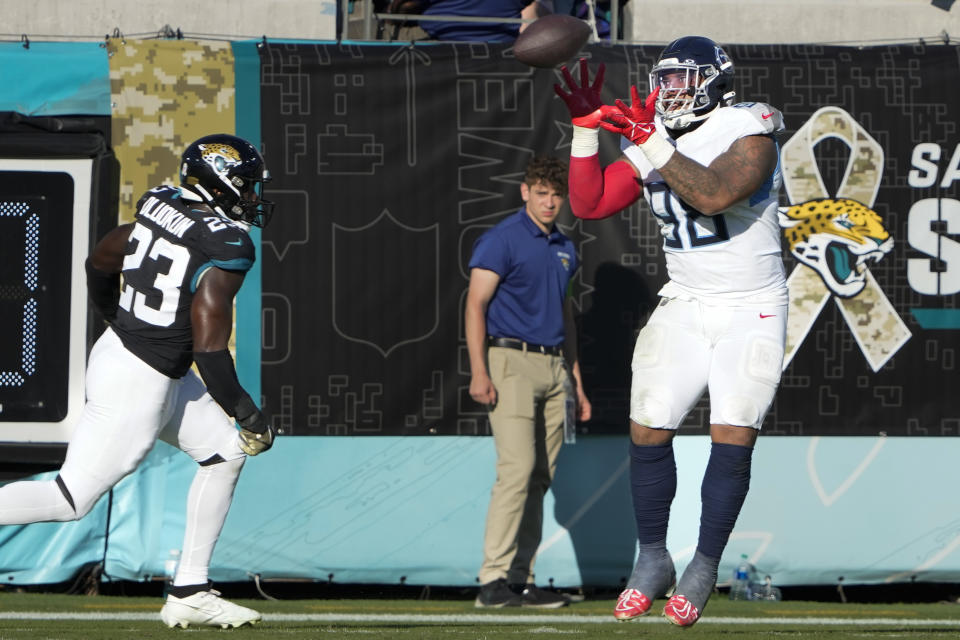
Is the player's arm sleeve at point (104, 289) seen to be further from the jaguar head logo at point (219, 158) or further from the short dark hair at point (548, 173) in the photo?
the short dark hair at point (548, 173)

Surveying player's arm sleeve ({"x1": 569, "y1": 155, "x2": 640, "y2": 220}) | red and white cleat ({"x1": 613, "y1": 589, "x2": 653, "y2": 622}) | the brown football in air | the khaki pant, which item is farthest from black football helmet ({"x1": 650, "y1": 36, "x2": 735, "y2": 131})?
the khaki pant

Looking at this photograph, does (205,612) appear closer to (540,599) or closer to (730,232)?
(540,599)

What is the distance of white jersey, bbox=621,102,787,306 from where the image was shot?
170 inches

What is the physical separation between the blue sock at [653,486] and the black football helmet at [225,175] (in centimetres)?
170

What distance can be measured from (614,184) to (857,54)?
2865 millimetres

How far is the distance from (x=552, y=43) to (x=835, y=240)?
7.26 feet

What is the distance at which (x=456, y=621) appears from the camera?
564 centimetres

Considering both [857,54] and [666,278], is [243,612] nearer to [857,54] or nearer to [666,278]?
[666,278]

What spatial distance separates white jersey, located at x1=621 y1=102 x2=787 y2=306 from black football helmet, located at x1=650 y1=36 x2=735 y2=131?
0.21 feet

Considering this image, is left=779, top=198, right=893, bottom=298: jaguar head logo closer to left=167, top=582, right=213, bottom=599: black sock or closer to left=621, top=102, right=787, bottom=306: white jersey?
left=621, top=102, right=787, bottom=306: white jersey

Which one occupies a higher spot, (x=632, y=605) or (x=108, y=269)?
(x=108, y=269)

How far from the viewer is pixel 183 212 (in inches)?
194

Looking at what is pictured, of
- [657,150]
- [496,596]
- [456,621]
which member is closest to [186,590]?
[456,621]

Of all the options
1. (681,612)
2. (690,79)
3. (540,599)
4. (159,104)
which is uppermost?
(159,104)
